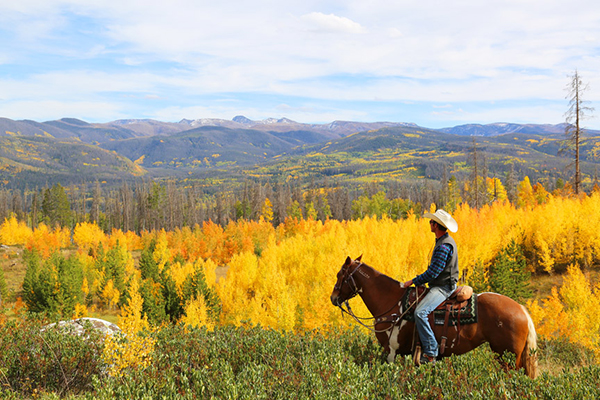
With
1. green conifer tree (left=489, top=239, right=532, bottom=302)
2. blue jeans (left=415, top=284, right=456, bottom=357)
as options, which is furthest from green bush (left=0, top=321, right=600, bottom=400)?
green conifer tree (left=489, top=239, right=532, bottom=302)

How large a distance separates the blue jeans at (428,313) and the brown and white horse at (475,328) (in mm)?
335

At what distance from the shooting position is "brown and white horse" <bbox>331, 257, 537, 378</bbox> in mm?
7203

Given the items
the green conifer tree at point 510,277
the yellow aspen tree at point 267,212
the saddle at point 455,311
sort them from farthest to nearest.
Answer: the yellow aspen tree at point 267,212
the green conifer tree at point 510,277
the saddle at point 455,311

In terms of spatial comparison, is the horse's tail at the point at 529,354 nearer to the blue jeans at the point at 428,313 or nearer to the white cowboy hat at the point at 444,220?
the blue jeans at the point at 428,313

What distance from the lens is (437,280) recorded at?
24.8 feet

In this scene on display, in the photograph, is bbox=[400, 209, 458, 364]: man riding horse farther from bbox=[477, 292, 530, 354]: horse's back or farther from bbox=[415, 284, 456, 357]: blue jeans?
bbox=[477, 292, 530, 354]: horse's back

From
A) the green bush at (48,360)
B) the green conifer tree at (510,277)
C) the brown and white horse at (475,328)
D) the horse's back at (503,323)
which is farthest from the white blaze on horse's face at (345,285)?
the green conifer tree at (510,277)

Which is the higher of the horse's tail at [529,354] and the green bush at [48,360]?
the horse's tail at [529,354]

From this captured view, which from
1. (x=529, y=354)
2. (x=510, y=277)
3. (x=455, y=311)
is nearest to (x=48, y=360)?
(x=455, y=311)

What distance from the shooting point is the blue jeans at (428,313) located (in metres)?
7.31

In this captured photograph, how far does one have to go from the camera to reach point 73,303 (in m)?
39.3

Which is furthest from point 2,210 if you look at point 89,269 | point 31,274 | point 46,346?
point 46,346

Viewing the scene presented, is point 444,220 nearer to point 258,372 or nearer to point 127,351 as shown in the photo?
point 258,372

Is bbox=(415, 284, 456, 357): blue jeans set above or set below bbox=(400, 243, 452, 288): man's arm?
below
